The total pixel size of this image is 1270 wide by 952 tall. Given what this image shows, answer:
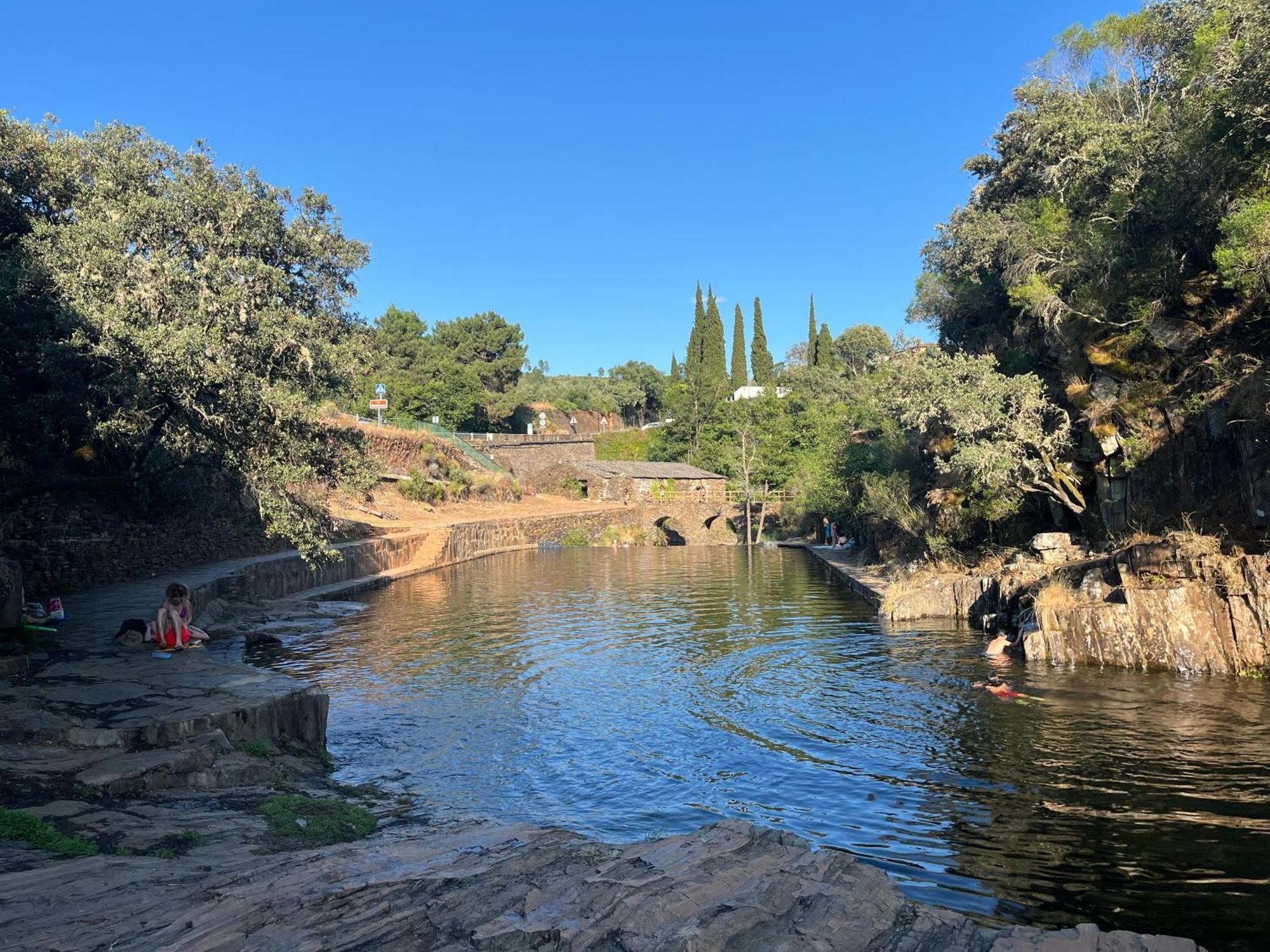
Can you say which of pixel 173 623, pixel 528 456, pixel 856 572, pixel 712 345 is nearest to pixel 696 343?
pixel 712 345

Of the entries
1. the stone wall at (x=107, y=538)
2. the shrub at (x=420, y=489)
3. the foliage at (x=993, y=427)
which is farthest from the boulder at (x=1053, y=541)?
the shrub at (x=420, y=489)

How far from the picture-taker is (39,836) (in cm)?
587

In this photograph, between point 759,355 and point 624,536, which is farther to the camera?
point 759,355

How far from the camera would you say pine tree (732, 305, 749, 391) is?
8631 cm

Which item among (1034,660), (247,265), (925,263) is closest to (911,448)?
(925,263)

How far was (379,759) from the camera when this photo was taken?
1048cm

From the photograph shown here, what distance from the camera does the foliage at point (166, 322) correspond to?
45.5ft

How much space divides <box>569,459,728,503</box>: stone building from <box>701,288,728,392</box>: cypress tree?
23063mm

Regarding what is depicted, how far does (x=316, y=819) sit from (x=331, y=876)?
99.1 inches

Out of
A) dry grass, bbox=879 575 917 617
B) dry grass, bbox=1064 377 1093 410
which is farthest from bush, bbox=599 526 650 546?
dry grass, bbox=1064 377 1093 410

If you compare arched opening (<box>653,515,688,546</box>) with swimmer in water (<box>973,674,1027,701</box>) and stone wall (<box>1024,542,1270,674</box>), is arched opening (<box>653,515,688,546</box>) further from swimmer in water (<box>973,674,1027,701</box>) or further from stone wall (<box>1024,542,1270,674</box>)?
swimmer in water (<box>973,674,1027,701</box>)

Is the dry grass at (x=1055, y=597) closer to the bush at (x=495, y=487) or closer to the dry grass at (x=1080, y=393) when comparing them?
the dry grass at (x=1080, y=393)

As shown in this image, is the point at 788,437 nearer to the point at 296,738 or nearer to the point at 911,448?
the point at 911,448

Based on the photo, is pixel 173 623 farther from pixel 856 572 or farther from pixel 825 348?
pixel 825 348
